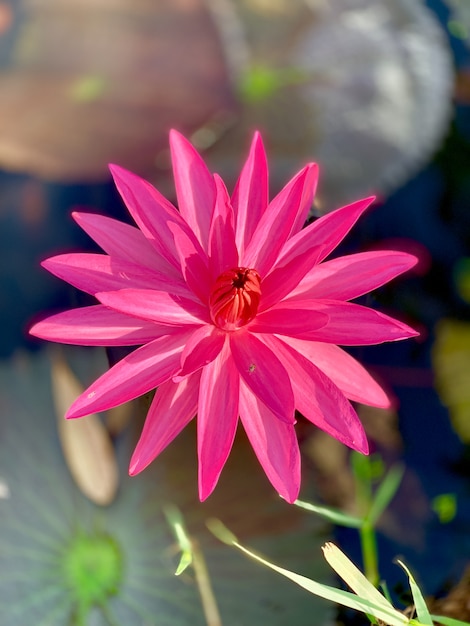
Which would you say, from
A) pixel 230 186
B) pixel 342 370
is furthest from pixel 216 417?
pixel 230 186

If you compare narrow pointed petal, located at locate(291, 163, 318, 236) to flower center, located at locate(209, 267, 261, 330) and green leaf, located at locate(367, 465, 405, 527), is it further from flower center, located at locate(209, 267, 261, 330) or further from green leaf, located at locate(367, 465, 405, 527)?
green leaf, located at locate(367, 465, 405, 527)

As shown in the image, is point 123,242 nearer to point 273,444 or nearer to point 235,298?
point 235,298

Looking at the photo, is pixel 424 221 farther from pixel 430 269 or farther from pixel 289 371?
pixel 289 371

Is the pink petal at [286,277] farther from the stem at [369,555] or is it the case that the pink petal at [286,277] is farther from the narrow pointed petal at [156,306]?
the stem at [369,555]

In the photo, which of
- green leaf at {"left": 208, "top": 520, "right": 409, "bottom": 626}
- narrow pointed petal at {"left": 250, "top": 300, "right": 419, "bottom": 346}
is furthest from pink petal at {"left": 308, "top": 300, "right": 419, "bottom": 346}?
green leaf at {"left": 208, "top": 520, "right": 409, "bottom": 626}

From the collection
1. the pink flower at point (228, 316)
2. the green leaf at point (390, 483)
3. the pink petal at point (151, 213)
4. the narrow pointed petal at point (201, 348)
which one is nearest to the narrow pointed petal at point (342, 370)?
the pink flower at point (228, 316)
